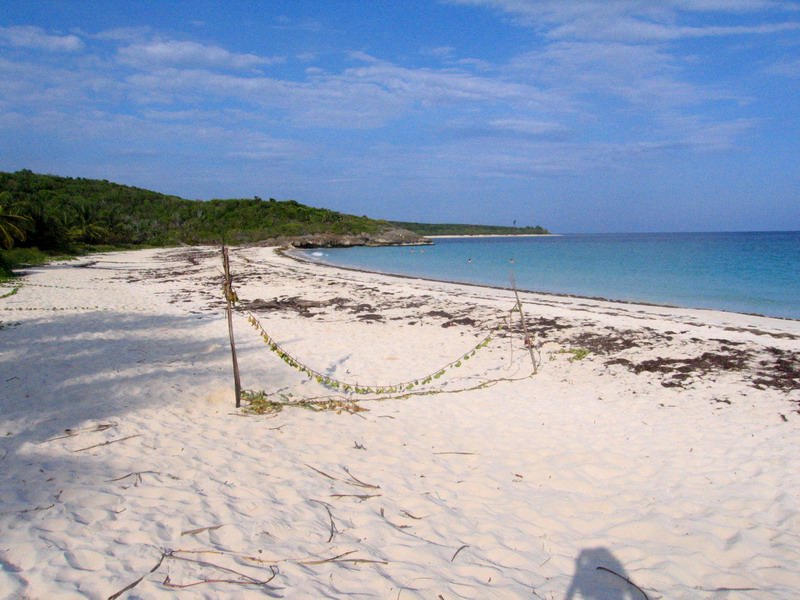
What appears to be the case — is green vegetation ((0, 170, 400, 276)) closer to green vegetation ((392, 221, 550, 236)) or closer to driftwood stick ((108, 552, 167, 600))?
driftwood stick ((108, 552, 167, 600))

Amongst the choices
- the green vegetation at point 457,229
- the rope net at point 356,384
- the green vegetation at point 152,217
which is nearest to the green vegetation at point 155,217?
the green vegetation at point 152,217

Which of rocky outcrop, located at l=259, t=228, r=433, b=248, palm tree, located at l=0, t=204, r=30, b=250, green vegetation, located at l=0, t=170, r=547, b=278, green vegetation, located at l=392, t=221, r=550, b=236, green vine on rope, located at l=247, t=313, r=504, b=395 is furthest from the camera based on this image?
green vegetation, located at l=392, t=221, r=550, b=236

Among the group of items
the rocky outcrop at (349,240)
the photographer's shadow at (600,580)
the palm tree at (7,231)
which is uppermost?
the rocky outcrop at (349,240)

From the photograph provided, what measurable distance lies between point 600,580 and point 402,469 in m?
1.91

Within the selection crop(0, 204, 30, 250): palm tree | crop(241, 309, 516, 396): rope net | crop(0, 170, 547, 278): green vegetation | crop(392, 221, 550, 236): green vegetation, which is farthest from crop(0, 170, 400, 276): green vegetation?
crop(392, 221, 550, 236): green vegetation

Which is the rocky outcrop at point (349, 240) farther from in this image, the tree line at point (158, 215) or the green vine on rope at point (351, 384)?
the green vine on rope at point (351, 384)

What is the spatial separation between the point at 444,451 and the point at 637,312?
10.1m

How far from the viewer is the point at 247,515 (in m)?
3.49

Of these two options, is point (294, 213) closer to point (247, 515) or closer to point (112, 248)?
point (112, 248)

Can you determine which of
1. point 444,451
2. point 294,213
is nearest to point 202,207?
point 294,213

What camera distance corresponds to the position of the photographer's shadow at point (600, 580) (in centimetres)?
301

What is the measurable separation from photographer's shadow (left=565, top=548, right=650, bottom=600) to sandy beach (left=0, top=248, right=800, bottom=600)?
0.01m

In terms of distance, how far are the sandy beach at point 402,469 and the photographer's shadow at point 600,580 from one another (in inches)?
0.6

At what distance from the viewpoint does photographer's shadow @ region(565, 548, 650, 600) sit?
301 centimetres
